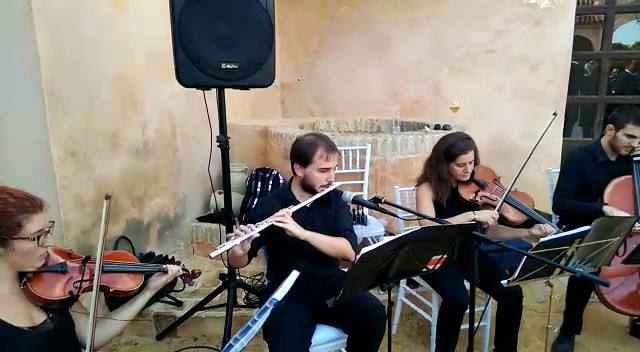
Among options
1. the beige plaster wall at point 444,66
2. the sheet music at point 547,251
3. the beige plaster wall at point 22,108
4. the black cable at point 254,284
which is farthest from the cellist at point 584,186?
the beige plaster wall at point 22,108

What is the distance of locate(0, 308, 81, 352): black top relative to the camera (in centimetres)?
101

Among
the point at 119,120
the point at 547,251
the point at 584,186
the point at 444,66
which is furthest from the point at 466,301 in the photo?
the point at 444,66

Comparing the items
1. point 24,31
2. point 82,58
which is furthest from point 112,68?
point 24,31

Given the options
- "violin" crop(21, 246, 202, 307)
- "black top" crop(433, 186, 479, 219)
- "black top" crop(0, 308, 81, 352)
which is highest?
"black top" crop(433, 186, 479, 219)

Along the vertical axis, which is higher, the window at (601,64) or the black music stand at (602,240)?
the window at (601,64)

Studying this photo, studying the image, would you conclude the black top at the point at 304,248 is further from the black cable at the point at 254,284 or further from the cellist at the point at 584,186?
the cellist at the point at 584,186

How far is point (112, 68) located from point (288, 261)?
4.18ft

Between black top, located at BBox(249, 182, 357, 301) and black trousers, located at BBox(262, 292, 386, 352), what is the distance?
0.15 feet

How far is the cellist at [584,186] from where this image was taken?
1.90m

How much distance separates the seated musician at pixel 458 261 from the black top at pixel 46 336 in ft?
3.94

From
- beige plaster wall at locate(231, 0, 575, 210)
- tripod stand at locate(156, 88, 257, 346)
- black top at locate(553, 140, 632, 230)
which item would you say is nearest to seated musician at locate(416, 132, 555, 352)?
black top at locate(553, 140, 632, 230)

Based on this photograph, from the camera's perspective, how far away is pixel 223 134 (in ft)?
5.56

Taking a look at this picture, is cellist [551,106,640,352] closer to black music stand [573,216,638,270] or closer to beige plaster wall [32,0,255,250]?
black music stand [573,216,638,270]

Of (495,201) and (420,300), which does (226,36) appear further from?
(420,300)
